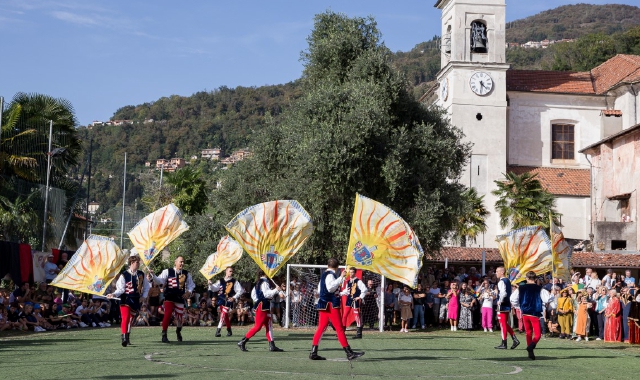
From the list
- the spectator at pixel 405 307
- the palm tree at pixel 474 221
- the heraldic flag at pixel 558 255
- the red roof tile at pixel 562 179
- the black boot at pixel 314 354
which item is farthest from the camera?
the red roof tile at pixel 562 179

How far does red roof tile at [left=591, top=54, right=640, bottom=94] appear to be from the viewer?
65069mm

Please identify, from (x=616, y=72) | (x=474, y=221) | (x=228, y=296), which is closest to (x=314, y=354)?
(x=228, y=296)

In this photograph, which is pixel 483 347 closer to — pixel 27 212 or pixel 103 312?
pixel 103 312

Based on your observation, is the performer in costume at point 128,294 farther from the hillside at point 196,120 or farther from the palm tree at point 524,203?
the hillside at point 196,120

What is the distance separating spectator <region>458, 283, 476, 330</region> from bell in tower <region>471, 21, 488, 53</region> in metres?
35.1

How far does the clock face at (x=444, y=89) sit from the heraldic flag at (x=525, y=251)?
129 feet

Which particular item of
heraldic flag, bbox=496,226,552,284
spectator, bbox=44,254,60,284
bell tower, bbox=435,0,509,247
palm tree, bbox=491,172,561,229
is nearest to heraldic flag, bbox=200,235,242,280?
spectator, bbox=44,254,60,284

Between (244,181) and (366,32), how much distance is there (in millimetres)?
8616

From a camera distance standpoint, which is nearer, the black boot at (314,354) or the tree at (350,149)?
the black boot at (314,354)

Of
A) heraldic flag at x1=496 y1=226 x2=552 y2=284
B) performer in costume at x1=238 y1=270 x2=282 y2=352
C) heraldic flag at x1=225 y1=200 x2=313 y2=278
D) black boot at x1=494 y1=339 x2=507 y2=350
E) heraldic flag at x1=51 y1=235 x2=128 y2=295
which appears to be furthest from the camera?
heraldic flag at x1=496 y1=226 x2=552 y2=284

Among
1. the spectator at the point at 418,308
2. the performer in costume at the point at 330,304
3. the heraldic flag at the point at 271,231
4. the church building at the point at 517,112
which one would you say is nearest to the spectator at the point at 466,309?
the spectator at the point at 418,308

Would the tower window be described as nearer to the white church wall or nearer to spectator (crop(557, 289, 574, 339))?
the white church wall

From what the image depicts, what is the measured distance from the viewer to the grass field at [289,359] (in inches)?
578

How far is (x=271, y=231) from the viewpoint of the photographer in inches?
800
